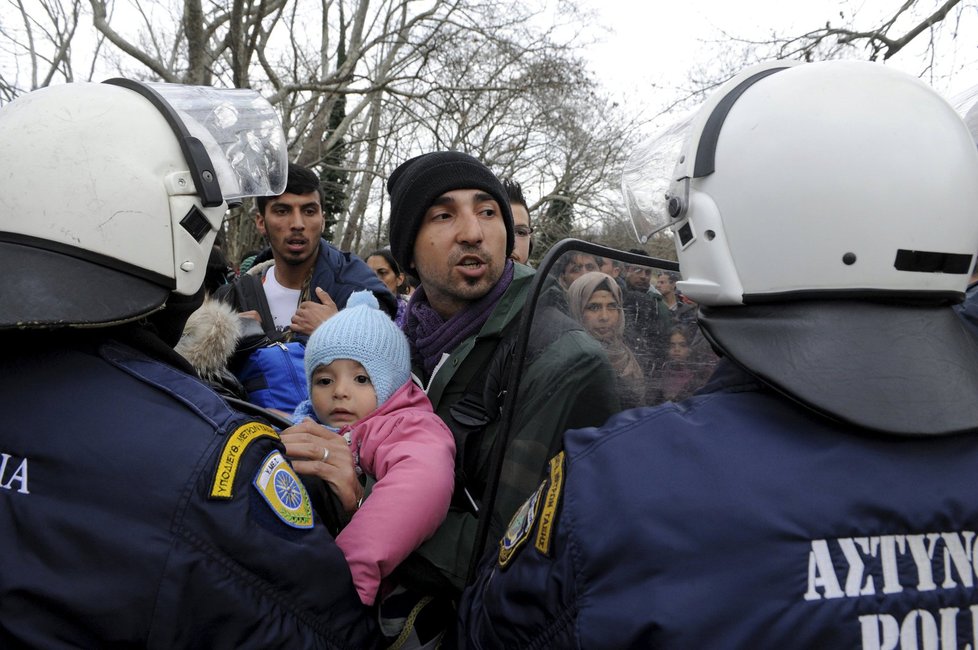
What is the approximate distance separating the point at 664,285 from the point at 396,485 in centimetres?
81

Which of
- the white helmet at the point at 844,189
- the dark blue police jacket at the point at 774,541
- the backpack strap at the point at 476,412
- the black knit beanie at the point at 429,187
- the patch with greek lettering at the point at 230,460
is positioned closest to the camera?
the dark blue police jacket at the point at 774,541

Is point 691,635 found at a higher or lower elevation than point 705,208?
lower

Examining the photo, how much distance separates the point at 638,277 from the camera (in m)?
1.62

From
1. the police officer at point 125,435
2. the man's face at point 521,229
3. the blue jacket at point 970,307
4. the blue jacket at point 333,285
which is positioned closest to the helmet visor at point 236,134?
the police officer at point 125,435

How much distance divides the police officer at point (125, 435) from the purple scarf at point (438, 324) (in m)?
0.91

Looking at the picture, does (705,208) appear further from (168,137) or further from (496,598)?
(168,137)

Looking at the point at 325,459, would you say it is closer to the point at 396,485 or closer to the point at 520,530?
the point at 396,485

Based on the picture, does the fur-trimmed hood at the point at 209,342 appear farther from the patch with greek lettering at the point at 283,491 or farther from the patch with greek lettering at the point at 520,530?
the patch with greek lettering at the point at 520,530

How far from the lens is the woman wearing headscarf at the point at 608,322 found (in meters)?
1.54

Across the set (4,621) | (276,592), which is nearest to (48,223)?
(4,621)

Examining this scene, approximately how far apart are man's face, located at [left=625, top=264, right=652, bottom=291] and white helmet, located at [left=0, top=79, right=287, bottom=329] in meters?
0.93

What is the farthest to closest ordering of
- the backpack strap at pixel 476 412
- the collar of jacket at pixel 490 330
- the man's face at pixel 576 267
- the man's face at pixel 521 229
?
1. the man's face at pixel 521 229
2. the collar of jacket at pixel 490 330
3. the backpack strap at pixel 476 412
4. the man's face at pixel 576 267

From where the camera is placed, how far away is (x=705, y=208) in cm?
126

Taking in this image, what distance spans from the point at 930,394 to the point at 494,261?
4.91 feet
